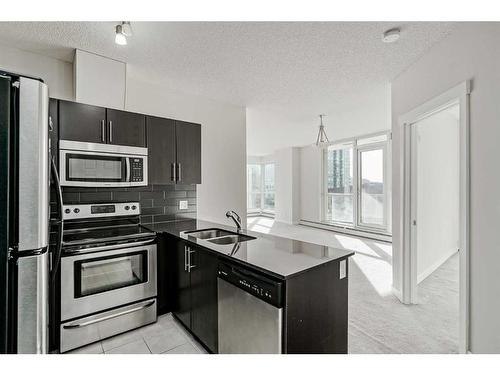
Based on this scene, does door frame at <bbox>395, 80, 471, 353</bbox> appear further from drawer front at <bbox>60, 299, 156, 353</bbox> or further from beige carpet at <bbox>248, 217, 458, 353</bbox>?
drawer front at <bbox>60, 299, 156, 353</bbox>

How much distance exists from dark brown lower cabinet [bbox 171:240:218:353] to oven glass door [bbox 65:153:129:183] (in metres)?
0.89

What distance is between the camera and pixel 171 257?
249cm

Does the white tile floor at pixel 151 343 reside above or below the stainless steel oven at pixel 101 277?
below

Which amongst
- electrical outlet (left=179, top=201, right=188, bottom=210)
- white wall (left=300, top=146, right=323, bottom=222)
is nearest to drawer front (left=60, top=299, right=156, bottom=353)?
electrical outlet (left=179, top=201, right=188, bottom=210)

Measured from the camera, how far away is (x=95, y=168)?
2.36 metres

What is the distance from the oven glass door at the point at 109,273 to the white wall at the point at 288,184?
658cm

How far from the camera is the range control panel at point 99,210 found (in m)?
2.41

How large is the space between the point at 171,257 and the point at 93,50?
2.09 metres

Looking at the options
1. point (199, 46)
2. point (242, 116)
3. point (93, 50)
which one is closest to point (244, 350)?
point (199, 46)

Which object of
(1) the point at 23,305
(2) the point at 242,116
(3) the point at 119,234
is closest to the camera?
(1) the point at 23,305

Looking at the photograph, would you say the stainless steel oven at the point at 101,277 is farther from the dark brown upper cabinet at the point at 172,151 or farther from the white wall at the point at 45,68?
the white wall at the point at 45,68

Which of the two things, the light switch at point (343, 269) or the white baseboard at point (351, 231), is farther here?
the white baseboard at point (351, 231)

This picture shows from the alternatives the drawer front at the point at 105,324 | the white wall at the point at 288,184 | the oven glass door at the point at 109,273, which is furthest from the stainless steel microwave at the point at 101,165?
the white wall at the point at 288,184
